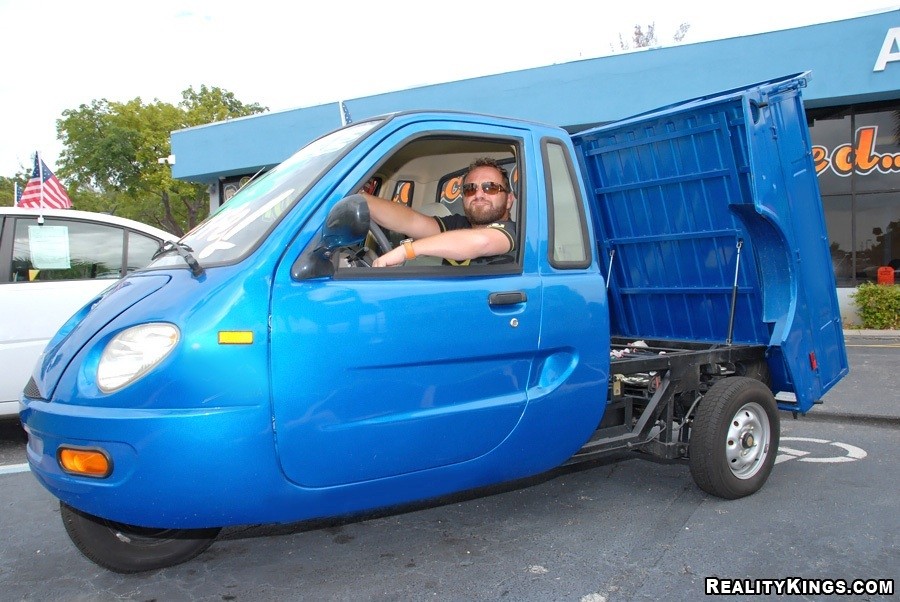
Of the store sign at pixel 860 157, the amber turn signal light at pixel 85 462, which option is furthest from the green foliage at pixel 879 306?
the amber turn signal light at pixel 85 462

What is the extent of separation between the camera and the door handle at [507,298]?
3131 millimetres

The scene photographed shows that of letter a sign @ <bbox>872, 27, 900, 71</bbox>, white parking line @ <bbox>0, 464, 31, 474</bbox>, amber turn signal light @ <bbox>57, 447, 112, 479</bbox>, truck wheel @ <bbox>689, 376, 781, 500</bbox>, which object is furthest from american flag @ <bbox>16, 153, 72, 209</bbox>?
letter a sign @ <bbox>872, 27, 900, 71</bbox>

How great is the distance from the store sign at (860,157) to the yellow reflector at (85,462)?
48.2 feet

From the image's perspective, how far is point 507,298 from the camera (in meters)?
3.16

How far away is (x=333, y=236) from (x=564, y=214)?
1.36 metres

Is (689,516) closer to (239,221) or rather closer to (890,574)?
(890,574)

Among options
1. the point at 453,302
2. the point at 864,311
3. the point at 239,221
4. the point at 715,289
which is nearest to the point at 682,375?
the point at 715,289

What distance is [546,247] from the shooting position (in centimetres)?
341

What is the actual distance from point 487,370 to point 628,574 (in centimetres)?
109

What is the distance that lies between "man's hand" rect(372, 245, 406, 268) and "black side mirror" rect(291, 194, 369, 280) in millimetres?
321

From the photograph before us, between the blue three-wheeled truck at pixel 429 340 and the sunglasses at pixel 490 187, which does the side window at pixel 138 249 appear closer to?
the blue three-wheeled truck at pixel 429 340

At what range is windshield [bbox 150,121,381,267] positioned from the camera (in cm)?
288

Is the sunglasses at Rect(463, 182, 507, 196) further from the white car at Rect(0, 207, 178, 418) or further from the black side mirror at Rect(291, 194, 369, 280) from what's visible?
the white car at Rect(0, 207, 178, 418)

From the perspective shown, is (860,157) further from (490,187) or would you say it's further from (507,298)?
(507,298)
